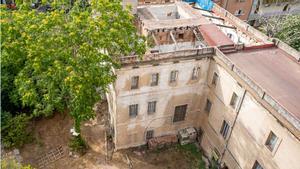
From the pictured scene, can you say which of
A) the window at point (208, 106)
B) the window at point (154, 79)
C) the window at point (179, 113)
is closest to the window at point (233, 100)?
the window at point (208, 106)

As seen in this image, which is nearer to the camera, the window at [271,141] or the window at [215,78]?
the window at [271,141]

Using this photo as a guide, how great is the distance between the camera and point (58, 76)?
2788 centimetres

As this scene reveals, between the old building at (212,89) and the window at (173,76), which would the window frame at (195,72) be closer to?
the old building at (212,89)

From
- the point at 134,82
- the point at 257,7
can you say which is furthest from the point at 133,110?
the point at 257,7

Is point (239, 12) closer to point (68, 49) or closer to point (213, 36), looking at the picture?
point (213, 36)

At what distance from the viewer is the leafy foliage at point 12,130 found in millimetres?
35969

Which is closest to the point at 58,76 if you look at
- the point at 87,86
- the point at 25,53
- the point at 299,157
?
the point at 87,86

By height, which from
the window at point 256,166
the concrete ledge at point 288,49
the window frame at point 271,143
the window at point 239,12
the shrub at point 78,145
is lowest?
the shrub at point 78,145

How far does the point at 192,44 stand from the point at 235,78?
7817mm

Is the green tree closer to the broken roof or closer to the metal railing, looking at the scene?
the metal railing

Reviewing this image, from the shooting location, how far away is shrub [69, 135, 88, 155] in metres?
36.1

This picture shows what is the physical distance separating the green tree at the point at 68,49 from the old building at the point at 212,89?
269cm

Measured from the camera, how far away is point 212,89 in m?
34.8

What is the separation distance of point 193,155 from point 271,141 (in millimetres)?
11477
